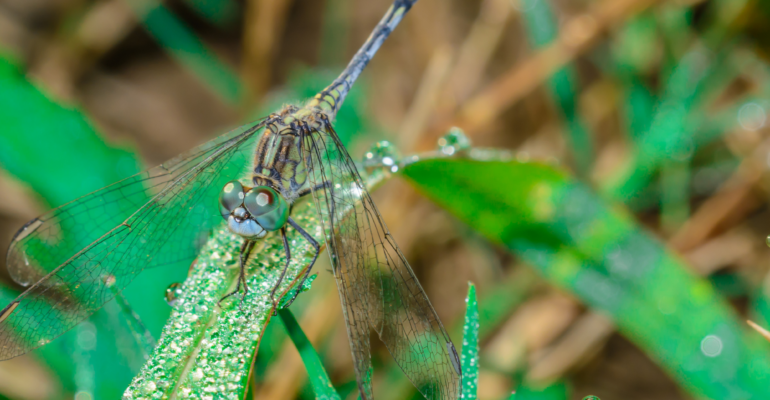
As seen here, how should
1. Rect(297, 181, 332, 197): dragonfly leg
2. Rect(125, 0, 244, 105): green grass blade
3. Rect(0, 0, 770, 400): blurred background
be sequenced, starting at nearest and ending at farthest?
Rect(297, 181, 332, 197): dragonfly leg → Rect(0, 0, 770, 400): blurred background → Rect(125, 0, 244, 105): green grass blade

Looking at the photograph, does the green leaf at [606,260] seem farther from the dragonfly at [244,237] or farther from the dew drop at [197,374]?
the dew drop at [197,374]

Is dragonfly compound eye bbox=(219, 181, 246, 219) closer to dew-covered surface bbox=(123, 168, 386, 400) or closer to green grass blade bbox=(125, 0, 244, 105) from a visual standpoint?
dew-covered surface bbox=(123, 168, 386, 400)

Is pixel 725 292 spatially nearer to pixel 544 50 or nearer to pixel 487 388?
pixel 487 388

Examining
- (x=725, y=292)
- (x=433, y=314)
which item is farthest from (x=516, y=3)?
(x=433, y=314)

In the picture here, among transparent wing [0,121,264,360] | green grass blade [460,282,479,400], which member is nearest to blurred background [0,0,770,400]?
transparent wing [0,121,264,360]

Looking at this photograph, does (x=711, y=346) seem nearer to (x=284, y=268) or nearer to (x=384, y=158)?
(x=384, y=158)

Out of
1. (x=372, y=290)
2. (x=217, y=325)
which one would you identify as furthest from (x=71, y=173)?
(x=372, y=290)

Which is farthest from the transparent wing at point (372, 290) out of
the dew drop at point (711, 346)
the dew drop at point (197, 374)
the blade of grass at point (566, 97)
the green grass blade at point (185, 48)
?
the green grass blade at point (185, 48)
